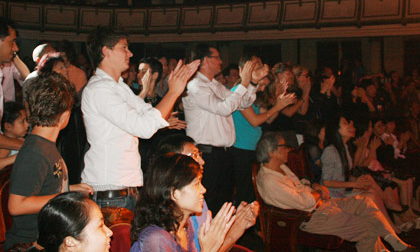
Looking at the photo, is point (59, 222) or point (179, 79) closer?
point (59, 222)

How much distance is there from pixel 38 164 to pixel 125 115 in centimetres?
57

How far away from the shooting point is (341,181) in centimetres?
475

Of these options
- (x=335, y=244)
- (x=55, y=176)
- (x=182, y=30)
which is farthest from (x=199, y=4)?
(x=55, y=176)

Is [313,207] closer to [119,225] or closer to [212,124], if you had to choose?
[212,124]

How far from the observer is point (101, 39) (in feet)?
8.92

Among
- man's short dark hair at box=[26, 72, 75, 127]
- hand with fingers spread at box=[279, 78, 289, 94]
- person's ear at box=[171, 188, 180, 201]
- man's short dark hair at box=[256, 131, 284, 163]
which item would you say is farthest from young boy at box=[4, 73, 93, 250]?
hand with fingers spread at box=[279, 78, 289, 94]

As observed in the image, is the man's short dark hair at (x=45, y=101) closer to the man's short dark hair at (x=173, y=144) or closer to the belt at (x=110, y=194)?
the belt at (x=110, y=194)

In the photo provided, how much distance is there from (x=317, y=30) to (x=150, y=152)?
36.5 feet

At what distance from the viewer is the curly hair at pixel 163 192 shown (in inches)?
83.5

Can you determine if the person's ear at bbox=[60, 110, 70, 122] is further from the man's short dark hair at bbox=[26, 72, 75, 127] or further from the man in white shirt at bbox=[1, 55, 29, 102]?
the man in white shirt at bbox=[1, 55, 29, 102]

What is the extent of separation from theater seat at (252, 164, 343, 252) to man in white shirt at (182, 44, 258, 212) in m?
0.41

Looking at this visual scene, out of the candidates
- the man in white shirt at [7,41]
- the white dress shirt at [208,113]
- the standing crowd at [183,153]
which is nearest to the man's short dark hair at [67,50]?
the standing crowd at [183,153]

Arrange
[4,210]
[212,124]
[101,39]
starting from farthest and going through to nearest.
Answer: [212,124] → [101,39] → [4,210]

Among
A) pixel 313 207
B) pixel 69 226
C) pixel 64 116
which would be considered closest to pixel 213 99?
pixel 313 207
